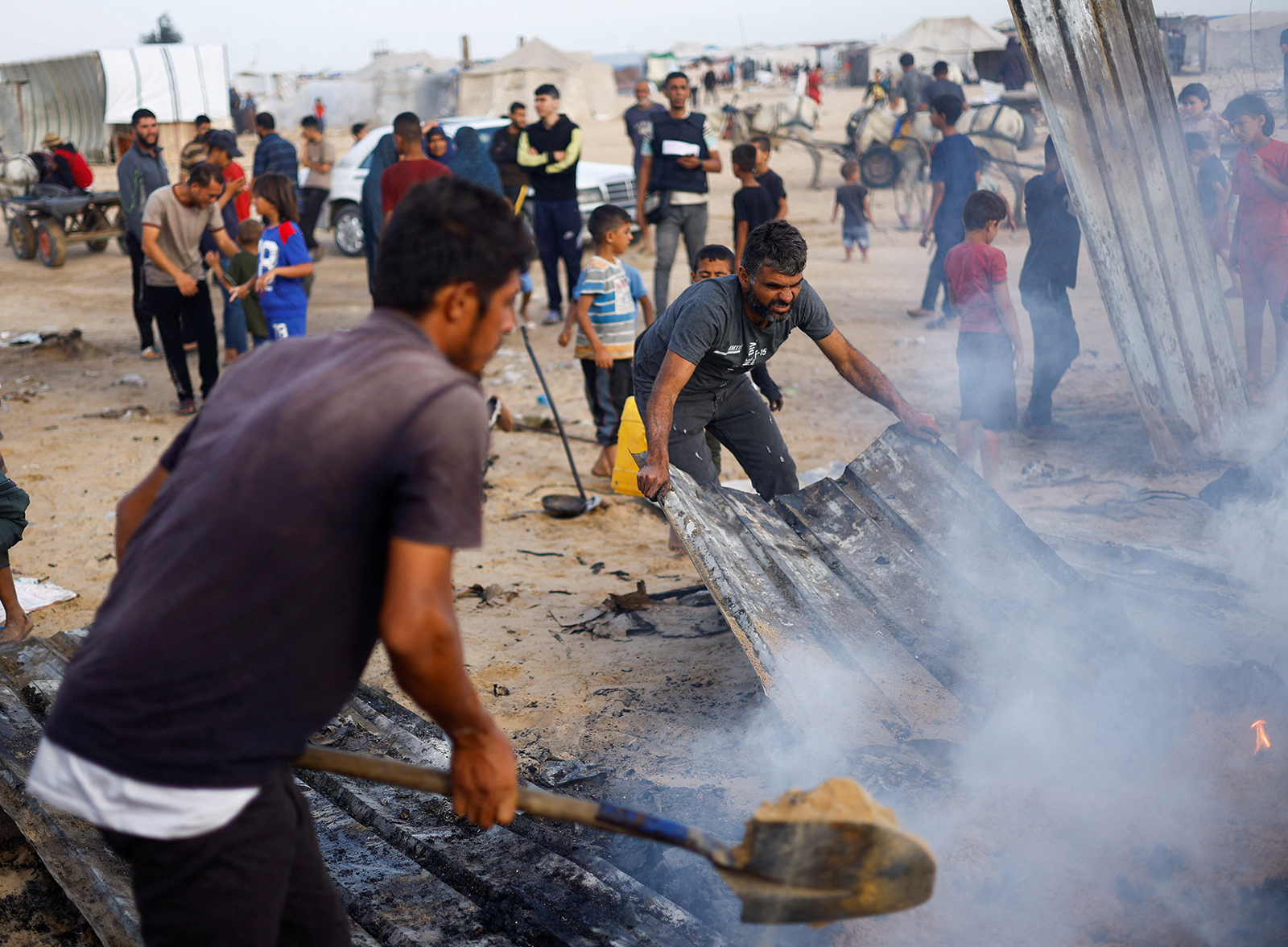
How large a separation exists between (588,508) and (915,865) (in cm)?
419

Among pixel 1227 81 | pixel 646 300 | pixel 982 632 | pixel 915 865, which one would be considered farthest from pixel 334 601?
pixel 1227 81

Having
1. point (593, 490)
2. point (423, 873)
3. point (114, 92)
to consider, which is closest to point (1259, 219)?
point (593, 490)

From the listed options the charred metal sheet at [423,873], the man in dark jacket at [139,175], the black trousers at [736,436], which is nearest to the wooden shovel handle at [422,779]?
the charred metal sheet at [423,873]

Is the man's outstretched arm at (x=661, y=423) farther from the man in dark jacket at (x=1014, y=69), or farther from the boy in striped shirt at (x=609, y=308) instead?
the man in dark jacket at (x=1014, y=69)

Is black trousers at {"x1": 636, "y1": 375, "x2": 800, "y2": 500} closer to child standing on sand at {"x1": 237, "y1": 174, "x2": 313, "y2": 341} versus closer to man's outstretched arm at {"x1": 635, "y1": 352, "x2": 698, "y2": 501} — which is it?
man's outstretched arm at {"x1": 635, "y1": 352, "x2": 698, "y2": 501}

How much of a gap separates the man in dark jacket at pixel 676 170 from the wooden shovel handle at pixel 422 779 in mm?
6630

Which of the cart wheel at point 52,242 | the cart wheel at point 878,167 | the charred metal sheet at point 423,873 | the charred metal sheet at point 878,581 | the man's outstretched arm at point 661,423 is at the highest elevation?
the cart wheel at point 878,167

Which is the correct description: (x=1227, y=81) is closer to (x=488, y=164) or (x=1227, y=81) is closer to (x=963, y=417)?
(x=963, y=417)

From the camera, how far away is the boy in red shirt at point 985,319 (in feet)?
16.3

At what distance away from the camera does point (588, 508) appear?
228 inches

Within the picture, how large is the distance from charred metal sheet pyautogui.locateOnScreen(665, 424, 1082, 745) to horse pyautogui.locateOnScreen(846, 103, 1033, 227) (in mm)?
8996

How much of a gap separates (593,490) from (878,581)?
281cm

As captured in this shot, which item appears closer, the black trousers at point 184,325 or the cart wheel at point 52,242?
the black trousers at point 184,325

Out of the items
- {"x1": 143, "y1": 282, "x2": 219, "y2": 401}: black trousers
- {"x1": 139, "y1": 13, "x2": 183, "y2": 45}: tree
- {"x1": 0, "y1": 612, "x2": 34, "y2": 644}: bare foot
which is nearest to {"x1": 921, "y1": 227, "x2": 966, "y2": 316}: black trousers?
{"x1": 143, "y1": 282, "x2": 219, "y2": 401}: black trousers
